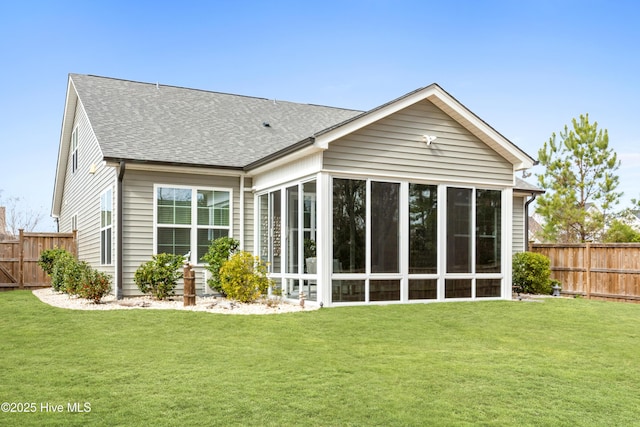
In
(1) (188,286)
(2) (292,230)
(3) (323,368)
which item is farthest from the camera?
(2) (292,230)

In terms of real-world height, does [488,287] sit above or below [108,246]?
below

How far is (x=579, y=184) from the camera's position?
2609 centimetres

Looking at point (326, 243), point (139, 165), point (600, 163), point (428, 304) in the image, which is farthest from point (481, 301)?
point (600, 163)

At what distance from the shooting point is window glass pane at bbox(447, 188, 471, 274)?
12370mm

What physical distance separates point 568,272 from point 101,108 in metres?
13.6

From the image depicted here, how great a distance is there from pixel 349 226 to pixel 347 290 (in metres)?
1.23

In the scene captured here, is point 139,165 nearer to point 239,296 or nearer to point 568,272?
point 239,296

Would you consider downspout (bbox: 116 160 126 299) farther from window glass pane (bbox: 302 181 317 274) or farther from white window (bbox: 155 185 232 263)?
window glass pane (bbox: 302 181 317 274)

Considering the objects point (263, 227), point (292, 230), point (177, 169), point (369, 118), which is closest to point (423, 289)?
point (292, 230)

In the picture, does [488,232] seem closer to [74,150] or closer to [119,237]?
[119,237]

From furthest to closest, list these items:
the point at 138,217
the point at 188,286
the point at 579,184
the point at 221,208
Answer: the point at 579,184
the point at 221,208
the point at 138,217
the point at 188,286

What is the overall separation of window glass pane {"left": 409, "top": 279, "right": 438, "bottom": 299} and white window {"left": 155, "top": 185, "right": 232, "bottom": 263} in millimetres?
4859

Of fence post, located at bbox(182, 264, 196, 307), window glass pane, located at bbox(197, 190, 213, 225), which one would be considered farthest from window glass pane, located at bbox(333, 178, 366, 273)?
window glass pane, located at bbox(197, 190, 213, 225)

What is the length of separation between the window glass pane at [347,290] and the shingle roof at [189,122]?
177 inches
